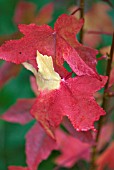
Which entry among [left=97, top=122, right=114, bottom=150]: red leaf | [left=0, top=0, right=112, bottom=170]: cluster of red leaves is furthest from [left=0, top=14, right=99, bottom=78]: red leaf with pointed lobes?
[left=97, top=122, right=114, bottom=150]: red leaf

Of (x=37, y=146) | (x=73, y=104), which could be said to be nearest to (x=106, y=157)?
(x=37, y=146)

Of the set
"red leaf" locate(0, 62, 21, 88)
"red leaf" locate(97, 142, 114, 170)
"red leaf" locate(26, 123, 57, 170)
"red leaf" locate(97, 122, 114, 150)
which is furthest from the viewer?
"red leaf" locate(97, 122, 114, 150)

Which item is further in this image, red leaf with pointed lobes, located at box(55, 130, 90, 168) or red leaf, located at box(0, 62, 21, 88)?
red leaf with pointed lobes, located at box(55, 130, 90, 168)

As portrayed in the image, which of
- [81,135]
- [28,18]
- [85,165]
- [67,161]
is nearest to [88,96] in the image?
[81,135]

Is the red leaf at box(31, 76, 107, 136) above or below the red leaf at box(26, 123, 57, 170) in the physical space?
above

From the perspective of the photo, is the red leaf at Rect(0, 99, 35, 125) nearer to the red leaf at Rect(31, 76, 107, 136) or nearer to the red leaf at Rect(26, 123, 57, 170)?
the red leaf at Rect(26, 123, 57, 170)
